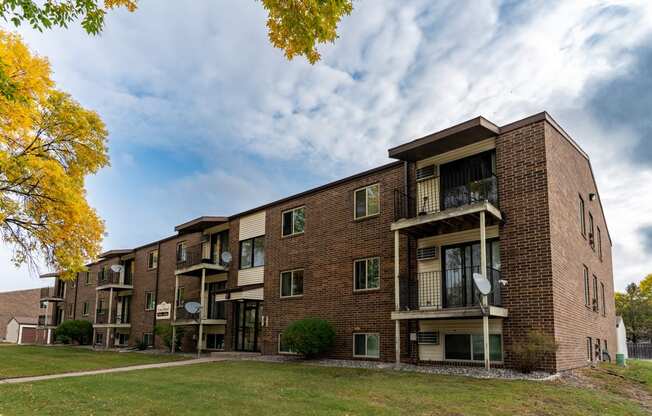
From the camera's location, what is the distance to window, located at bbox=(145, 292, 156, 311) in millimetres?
A: 31531

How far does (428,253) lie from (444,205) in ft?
5.15

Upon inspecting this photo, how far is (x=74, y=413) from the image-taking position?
28.9 ft

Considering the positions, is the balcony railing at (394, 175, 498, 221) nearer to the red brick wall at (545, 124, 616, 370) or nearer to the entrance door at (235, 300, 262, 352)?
the red brick wall at (545, 124, 616, 370)

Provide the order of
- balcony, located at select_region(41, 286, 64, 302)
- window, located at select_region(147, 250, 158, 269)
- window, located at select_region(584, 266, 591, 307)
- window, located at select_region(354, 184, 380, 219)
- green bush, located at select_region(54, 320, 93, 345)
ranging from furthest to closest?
balcony, located at select_region(41, 286, 64, 302) → green bush, located at select_region(54, 320, 93, 345) → window, located at select_region(147, 250, 158, 269) → window, located at select_region(354, 184, 380, 219) → window, located at select_region(584, 266, 591, 307)

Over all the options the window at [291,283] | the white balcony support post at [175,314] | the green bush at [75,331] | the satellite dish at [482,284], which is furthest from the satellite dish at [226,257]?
the green bush at [75,331]

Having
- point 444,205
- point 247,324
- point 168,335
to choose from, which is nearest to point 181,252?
point 168,335

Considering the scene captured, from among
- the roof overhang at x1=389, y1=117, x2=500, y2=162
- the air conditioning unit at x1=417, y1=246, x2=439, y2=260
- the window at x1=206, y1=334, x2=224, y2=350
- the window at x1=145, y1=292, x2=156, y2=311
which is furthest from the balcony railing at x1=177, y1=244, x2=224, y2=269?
the roof overhang at x1=389, y1=117, x2=500, y2=162

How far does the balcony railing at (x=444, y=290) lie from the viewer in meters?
14.4

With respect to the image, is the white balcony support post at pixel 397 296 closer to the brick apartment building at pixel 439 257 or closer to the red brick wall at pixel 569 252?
the brick apartment building at pixel 439 257

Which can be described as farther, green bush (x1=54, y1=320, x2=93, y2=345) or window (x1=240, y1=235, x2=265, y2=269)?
green bush (x1=54, y1=320, x2=93, y2=345)

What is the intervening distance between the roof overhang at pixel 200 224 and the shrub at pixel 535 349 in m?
16.9

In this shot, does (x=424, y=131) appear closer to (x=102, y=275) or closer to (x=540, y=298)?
(x=540, y=298)

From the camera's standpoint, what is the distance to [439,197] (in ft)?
53.7

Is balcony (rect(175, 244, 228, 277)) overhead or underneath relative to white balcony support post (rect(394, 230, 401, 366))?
overhead
